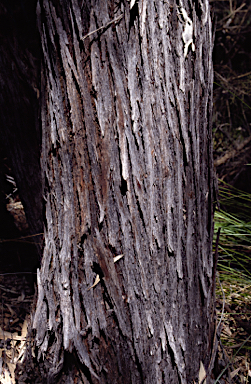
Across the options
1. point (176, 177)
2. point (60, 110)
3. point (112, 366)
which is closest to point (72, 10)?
point (60, 110)

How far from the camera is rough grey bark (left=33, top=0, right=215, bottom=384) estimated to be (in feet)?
2.60

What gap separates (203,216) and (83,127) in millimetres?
443

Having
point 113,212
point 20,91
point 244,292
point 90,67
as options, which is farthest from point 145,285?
point 20,91

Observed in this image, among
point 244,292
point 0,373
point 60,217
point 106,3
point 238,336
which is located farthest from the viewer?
point 244,292

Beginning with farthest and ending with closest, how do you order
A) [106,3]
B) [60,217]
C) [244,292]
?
[244,292]
[60,217]
[106,3]

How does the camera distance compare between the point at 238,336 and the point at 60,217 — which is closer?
the point at 60,217

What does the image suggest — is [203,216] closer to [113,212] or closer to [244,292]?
[113,212]

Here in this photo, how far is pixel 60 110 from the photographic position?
0.83 metres

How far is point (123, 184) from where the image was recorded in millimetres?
820

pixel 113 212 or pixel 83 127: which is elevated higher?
pixel 83 127

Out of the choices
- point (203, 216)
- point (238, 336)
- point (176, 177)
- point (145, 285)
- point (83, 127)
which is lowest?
point (238, 336)

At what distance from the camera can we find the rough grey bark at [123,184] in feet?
2.60

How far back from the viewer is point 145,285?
2.81 ft

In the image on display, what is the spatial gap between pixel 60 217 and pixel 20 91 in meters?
0.76
